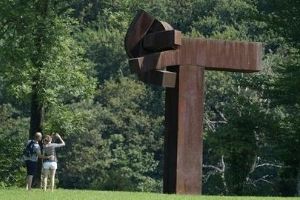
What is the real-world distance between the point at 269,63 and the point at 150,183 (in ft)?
36.2

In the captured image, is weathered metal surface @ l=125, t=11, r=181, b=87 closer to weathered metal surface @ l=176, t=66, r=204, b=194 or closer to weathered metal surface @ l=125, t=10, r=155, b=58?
weathered metal surface @ l=125, t=10, r=155, b=58

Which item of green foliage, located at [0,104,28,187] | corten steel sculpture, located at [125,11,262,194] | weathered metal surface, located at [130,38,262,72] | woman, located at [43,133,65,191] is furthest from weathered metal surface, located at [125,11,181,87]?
green foliage, located at [0,104,28,187]

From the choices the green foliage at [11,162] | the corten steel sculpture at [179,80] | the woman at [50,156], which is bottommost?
the green foliage at [11,162]

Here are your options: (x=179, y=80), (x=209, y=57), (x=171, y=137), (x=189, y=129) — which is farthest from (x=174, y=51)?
(x=171, y=137)

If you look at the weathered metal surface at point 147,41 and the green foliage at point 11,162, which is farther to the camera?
the green foliage at point 11,162

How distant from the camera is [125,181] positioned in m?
26.4

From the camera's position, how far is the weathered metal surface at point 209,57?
629 inches

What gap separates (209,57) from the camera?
16500 mm

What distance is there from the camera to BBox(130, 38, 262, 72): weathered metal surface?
15969mm

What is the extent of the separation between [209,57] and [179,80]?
34.1 inches

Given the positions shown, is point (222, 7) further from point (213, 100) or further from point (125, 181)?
point (125, 181)

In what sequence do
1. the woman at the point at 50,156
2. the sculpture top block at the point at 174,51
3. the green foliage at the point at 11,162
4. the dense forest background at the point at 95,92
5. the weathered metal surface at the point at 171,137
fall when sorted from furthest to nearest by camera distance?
1. the green foliage at the point at 11,162
2. the dense forest background at the point at 95,92
3. the woman at the point at 50,156
4. the weathered metal surface at the point at 171,137
5. the sculpture top block at the point at 174,51

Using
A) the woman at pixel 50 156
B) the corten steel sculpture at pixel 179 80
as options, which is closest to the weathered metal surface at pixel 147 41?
the corten steel sculpture at pixel 179 80

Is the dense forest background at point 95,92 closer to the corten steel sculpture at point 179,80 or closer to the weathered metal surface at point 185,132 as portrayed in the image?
the corten steel sculpture at point 179,80
